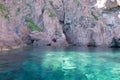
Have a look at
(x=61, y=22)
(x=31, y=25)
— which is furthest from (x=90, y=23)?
(x=31, y=25)

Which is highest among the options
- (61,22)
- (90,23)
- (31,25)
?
(61,22)

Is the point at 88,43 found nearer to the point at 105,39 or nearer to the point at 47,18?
the point at 105,39

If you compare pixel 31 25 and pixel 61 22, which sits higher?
pixel 61 22

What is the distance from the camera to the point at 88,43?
6397 centimetres

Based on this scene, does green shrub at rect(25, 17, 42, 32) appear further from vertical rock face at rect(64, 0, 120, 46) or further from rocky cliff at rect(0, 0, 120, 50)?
vertical rock face at rect(64, 0, 120, 46)

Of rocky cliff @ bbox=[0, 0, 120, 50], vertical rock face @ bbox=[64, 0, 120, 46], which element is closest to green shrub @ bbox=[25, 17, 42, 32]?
rocky cliff @ bbox=[0, 0, 120, 50]

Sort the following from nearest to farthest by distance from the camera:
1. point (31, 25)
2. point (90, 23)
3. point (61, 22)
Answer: point (31, 25), point (90, 23), point (61, 22)

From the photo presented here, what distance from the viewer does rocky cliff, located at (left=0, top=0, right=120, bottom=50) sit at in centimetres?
5347

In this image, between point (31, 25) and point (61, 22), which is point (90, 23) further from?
point (31, 25)

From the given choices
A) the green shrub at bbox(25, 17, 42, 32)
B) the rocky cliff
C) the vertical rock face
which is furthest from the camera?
the vertical rock face

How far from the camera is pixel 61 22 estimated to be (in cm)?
6731

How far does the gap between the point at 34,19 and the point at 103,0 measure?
23.2 meters

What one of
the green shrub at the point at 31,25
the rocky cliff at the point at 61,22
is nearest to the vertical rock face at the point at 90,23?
the rocky cliff at the point at 61,22

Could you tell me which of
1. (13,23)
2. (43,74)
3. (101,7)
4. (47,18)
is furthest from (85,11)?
(43,74)
